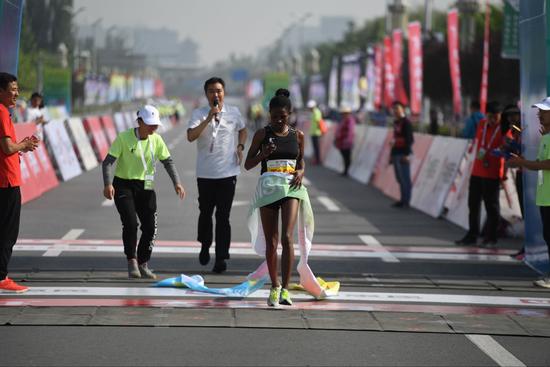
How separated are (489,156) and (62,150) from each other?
14.9 metres

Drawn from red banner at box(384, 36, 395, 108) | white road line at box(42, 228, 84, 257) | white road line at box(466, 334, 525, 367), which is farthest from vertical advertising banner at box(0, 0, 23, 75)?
red banner at box(384, 36, 395, 108)

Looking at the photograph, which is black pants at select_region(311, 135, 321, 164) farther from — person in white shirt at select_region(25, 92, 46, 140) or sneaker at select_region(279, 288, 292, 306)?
sneaker at select_region(279, 288, 292, 306)

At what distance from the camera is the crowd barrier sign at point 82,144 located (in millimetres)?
30953

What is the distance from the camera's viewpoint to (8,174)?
10.5 metres

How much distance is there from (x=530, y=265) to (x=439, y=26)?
395 feet

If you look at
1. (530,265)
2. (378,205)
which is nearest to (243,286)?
A: (530,265)

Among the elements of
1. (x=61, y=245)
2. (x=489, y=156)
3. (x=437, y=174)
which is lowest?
(x=61, y=245)

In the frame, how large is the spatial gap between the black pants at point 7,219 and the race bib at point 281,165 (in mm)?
2148

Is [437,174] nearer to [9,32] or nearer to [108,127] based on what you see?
[9,32]

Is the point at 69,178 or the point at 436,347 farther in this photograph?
the point at 69,178

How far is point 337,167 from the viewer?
33562mm

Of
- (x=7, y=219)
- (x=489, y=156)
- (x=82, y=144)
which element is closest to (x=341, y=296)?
(x=7, y=219)

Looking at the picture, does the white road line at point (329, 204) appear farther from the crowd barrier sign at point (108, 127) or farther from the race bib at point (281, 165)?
the crowd barrier sign at point (108, 127)

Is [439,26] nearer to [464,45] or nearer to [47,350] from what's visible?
[464,45]
